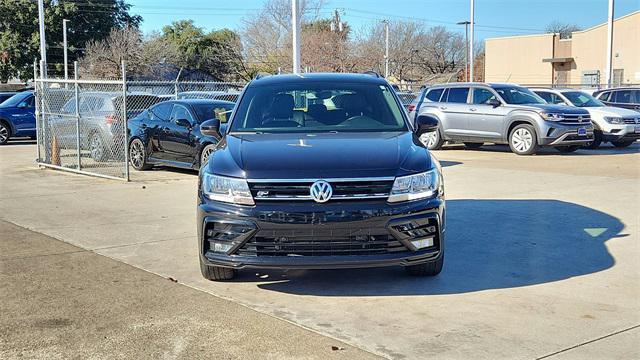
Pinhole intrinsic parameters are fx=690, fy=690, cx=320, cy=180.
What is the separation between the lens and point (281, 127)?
20.8 ft

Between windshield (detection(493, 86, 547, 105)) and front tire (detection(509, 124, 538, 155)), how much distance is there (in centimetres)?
73

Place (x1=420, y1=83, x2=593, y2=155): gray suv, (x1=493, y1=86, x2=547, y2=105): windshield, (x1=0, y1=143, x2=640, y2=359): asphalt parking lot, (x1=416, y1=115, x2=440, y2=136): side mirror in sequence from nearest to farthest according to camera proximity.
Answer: (x1=0, y1=143, x2=640, y2=359): asphalt parking lot, (x1=416, y1=115, x2=440, y2=136): side mirror, (x1=420, y1=83, x2=593, y2=155): gray suv, (x1=493, y1=86, x2=547, y2=105): windshield

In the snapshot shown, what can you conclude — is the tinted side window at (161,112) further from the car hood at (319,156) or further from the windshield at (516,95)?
the windshield at (516,95)

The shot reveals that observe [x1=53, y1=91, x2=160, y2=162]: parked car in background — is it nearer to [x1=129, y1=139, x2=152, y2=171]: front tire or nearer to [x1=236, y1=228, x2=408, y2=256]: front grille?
[x1=129, y1=139, x2=152, y2=171]: front tire

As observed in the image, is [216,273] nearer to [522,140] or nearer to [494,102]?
[522,140]

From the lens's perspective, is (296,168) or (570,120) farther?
(570,120)

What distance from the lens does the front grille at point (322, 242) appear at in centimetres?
500

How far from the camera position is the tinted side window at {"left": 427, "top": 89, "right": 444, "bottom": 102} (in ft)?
60.1

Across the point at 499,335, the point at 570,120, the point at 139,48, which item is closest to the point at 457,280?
the point at 499,335

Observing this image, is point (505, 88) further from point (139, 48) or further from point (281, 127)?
point (139, 48)

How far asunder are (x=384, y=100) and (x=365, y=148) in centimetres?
141

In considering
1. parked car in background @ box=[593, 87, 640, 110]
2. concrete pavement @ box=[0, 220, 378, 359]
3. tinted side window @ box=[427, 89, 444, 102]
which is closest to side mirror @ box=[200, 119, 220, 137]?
concrete pavement @ box=[0, 220, 378, 359]

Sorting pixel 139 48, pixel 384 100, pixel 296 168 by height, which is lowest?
pixel 296 168

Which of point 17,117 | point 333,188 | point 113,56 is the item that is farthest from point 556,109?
point 113,56
